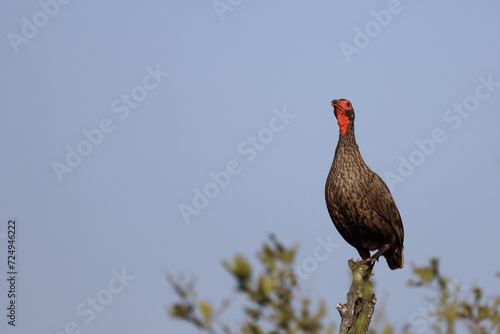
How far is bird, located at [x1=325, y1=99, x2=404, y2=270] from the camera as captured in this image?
8391 mm

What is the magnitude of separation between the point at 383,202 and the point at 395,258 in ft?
3.42

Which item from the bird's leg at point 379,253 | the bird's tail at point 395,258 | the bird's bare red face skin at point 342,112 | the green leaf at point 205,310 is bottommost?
the green leaf at point 205,310

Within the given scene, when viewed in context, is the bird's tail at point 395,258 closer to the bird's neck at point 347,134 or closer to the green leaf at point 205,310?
the bird's neck at point 347,134

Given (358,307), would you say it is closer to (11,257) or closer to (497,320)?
(497,320)

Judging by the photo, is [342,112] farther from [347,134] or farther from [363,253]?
[363,253]

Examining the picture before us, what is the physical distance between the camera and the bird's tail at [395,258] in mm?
9086

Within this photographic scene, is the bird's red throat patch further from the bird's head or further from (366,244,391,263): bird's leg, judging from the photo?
(366,244,391,263): bird's leg

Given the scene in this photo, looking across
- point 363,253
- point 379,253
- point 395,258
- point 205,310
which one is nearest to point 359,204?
point 379,253

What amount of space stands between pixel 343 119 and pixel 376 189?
3.89ft

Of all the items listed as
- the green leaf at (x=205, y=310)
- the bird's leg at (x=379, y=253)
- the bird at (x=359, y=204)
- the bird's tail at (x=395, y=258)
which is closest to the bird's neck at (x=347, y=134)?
the bird at (x=359, y=204)

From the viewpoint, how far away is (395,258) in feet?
30.1

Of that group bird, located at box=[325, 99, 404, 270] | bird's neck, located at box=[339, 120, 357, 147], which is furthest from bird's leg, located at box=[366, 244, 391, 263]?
bird's neck, located at box=[339, 120, 357, 147]

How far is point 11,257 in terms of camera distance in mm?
11523

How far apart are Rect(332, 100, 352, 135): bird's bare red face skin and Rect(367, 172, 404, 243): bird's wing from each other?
83cm
